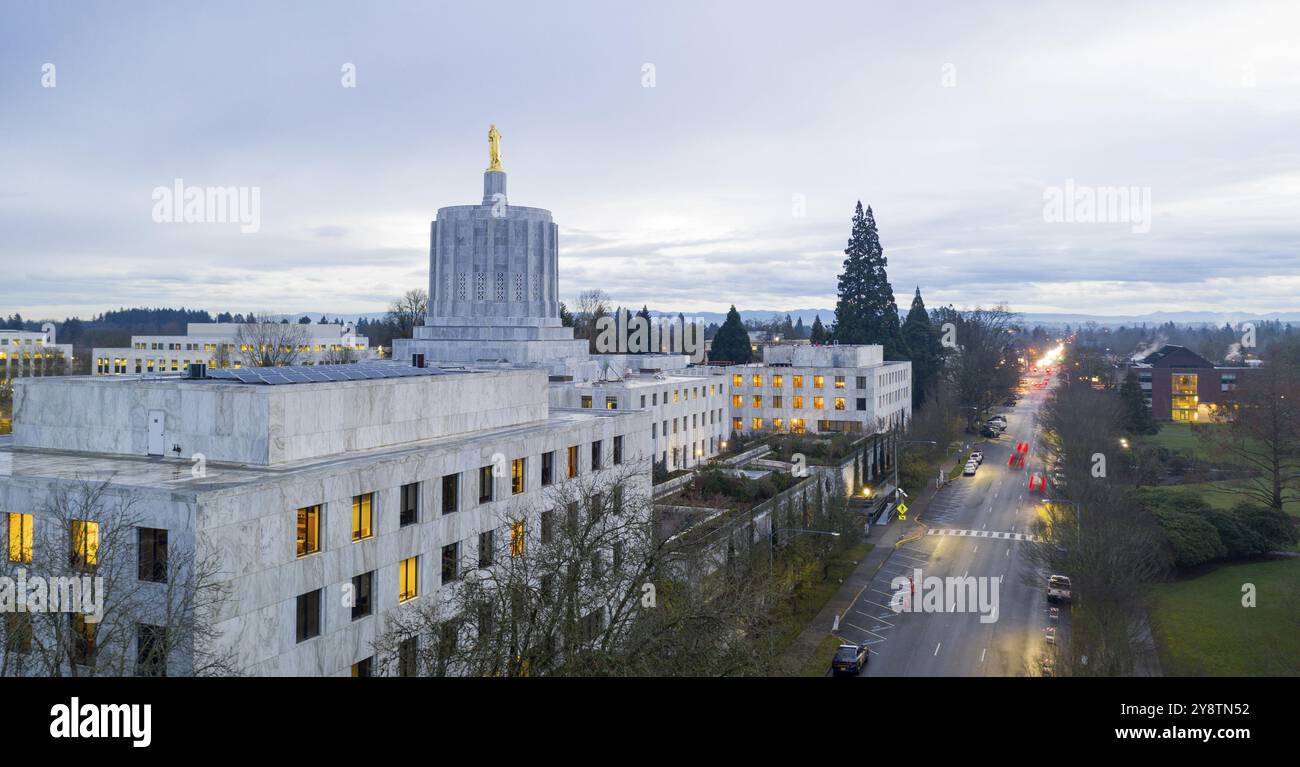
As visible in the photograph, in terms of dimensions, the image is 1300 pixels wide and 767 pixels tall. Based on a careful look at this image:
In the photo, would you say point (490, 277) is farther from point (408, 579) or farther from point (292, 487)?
point (292, 487)

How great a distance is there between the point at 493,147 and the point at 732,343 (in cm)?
5483

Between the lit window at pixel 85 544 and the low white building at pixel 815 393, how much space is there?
77.5 metres

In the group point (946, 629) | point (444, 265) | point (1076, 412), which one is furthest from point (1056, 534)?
point (444, 265)

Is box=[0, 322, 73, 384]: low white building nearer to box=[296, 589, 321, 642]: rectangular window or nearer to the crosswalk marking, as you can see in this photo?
the crosswalk marking

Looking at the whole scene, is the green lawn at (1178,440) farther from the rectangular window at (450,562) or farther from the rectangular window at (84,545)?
the rectangular window at (84,545)

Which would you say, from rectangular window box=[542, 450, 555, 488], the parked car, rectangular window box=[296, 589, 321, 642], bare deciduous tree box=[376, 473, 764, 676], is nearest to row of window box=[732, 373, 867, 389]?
the parked car

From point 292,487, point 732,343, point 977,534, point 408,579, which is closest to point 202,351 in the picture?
point 732,343

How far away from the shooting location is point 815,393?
101 meters

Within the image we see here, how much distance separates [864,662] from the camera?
40031 mm

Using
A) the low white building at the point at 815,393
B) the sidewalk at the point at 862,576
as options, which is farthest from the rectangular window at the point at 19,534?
the low white building at the point at 815,393

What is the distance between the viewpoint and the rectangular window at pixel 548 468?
1451 inches

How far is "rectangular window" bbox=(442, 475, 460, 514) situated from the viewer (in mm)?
31391

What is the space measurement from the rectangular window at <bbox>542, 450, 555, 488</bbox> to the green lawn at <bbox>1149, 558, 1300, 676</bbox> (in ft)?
85.1
